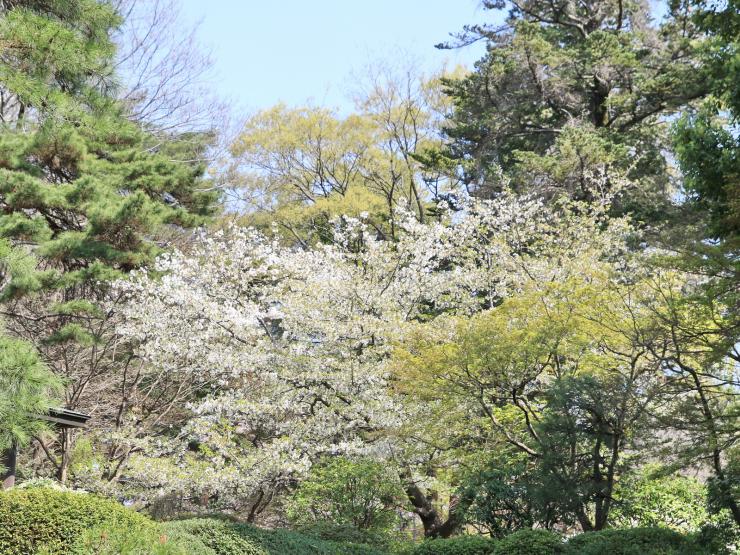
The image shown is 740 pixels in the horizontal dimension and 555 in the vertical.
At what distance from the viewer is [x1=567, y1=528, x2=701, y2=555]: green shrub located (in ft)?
23.0

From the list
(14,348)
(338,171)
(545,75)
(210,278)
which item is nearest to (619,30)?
(545,75)

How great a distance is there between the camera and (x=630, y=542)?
7.16m

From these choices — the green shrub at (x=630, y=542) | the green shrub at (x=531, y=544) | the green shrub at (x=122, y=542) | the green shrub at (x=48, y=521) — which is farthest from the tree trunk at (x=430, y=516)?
the green shrub at (x=122, y=542)

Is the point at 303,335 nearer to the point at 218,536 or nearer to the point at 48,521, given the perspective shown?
the point at 218,536

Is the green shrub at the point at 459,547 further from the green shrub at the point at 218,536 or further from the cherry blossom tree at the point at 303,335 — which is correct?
the green shrub at the point at 218,536

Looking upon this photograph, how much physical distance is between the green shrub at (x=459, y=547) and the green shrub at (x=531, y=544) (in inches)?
11.4

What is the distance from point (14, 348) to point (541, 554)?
5.41 m

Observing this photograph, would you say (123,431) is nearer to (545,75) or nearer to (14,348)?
(14,348)

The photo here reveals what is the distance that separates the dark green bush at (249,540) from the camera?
7449 millimetres

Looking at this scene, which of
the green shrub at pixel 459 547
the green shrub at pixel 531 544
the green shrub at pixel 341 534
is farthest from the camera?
the green shrub at pixel 341 534

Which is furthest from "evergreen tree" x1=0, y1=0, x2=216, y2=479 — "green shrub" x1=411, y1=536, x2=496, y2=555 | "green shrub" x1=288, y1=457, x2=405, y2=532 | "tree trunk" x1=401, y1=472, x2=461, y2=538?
"tree trunk" x1=401, y1=472, x2=461, y2=538

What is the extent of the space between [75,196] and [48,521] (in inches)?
246

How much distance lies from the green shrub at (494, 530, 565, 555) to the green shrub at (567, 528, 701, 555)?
0.18m

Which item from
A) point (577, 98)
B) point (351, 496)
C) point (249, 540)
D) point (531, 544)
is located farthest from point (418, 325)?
point (577, 98)
